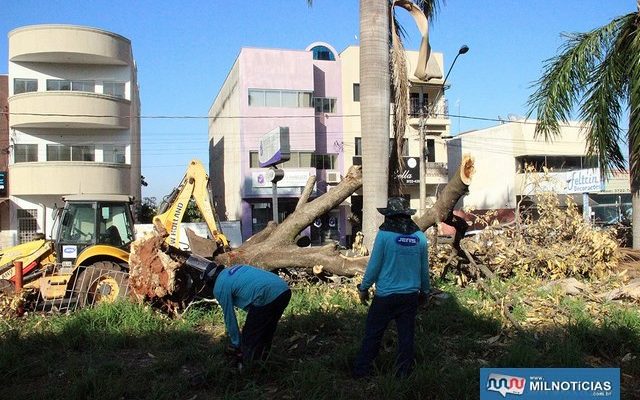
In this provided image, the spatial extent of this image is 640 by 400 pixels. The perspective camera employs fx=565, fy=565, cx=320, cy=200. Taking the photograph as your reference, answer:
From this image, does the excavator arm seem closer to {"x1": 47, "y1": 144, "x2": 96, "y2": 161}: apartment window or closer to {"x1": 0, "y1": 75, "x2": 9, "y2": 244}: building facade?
{"x1": 47, "y1": 144, "x2": 96, "y2": 161}: apartment window

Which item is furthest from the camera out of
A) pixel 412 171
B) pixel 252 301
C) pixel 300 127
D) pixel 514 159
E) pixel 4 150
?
pixel 514 159

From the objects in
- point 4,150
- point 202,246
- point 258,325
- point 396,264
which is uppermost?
point 4,150

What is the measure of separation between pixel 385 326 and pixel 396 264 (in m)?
0.57

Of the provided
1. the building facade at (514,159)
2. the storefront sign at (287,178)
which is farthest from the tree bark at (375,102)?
the building facade at (514,159)

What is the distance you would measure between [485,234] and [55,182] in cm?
2236

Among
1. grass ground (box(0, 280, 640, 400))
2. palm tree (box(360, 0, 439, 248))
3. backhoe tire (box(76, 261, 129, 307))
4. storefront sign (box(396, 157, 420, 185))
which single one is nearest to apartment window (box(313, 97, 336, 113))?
storefront sign (box(396, 157, 420, 185))

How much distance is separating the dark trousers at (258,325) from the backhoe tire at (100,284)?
4.09 m

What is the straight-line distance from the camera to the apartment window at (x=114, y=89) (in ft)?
92.2

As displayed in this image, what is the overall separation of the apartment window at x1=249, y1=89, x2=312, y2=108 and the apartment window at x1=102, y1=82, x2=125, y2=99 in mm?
6523

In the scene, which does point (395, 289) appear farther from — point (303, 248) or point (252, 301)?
point (303, 248)

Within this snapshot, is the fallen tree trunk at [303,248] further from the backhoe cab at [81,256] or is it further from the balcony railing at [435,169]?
the balcony railing at [435,169]

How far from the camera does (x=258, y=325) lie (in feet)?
17.1

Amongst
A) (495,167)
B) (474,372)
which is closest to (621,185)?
(495,167)

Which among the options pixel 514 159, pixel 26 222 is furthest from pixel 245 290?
pixel 514 159
